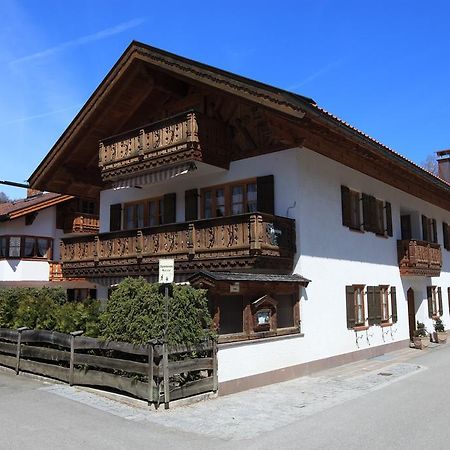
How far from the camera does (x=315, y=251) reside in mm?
15008

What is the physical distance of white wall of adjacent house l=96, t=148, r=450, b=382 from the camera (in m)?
13.1

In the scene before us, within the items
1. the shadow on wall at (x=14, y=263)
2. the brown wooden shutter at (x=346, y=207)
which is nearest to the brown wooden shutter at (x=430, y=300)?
the brown wooden shutter at (x=346, y=207)

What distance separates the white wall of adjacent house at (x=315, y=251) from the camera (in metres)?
13.1

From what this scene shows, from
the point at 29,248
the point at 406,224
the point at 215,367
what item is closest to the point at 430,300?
the point at 406,224

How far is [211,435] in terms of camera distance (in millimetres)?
7980

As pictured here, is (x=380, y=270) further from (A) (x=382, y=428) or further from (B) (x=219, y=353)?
(A) (x=382, y=428)

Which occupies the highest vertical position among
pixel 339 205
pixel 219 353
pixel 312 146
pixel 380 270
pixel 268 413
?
pixel 312 146

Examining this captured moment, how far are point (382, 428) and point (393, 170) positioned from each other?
1241 centimetres

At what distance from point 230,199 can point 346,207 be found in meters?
3.75

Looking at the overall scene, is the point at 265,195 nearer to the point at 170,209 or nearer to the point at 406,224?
the point at 170,209

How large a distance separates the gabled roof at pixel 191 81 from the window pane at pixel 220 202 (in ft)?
10.6

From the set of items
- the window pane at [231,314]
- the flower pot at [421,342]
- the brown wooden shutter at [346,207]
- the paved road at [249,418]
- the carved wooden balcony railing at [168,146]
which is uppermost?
the carved wooden balcony railing at [168,146]

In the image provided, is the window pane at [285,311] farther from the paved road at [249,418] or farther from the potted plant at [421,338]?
the potted plant at [421,338]

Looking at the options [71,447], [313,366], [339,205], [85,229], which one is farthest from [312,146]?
[85,229]
